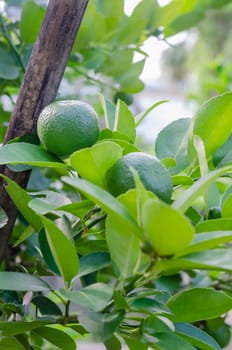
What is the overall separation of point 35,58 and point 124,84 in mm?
288

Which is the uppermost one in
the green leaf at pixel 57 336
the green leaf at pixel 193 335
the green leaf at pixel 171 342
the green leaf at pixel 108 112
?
the green leaf at pixel 108 112

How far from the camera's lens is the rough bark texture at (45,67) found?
45 cm

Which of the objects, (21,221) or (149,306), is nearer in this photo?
(149,306)

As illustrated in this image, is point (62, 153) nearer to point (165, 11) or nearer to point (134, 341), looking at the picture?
point (134, 341)

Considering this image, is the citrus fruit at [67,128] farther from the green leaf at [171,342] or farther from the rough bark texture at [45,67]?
the green leaf at [171,342]

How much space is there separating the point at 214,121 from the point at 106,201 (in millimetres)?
157

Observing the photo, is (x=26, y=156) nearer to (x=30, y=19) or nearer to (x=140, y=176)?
(x=140, y=176)

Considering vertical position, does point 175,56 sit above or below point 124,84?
below

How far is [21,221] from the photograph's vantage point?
0.61m

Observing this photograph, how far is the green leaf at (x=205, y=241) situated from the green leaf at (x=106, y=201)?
3 centimetres

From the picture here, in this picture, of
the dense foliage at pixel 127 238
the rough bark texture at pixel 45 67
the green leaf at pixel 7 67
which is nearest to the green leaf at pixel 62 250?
the dense foliage at pixel 127 238

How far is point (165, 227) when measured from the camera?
277mm

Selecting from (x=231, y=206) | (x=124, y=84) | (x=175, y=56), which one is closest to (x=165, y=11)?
(x=124, y=84)

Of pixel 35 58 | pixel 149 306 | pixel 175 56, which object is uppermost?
pixel 35 58
